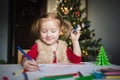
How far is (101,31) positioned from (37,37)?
4.41ft

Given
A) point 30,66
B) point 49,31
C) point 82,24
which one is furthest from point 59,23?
point 82,24

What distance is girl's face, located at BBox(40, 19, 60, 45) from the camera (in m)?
0.97

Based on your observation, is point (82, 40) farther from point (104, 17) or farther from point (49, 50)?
point (49, 50)

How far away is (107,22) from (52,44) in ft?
4.64

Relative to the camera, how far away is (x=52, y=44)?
0.99m

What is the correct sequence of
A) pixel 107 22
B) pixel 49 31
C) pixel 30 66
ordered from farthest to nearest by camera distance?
pixel 107 22 < pixel 49 31 < pixel 30 66

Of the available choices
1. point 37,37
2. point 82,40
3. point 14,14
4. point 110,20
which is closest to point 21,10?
point 14,14

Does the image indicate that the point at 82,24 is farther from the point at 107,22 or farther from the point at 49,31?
the point at 49,31

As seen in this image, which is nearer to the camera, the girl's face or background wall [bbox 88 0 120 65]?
the girl's face

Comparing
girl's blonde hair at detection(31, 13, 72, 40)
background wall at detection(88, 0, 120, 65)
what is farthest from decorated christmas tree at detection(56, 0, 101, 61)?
girl's blonde hair at detection(31, 13, 72, 40)

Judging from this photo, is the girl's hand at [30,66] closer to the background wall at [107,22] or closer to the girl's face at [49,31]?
the girl's face at [49,31]

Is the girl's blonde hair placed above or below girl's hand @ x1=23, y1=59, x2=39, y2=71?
above

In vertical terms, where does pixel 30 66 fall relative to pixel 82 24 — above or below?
below

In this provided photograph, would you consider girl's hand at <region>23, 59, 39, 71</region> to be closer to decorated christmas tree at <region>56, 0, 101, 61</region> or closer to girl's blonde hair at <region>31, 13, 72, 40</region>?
girl's blonde hair at <region>31, 13, 72, 40</region>
